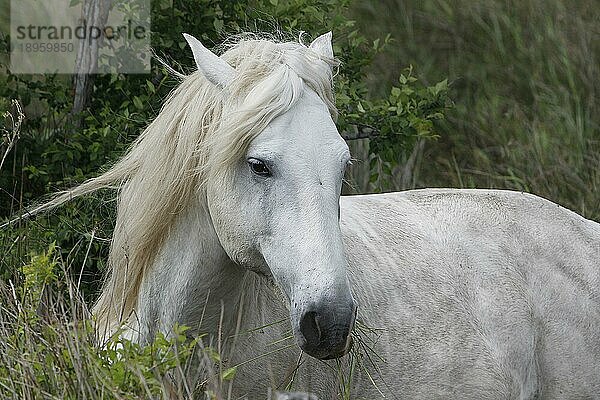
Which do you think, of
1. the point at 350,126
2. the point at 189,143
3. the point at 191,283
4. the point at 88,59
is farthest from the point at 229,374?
the point at 88,59

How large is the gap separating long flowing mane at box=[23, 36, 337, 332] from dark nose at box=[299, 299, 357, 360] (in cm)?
48

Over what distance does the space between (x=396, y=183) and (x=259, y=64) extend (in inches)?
132

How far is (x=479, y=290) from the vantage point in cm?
332

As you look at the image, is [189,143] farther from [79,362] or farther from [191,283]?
[79,362]

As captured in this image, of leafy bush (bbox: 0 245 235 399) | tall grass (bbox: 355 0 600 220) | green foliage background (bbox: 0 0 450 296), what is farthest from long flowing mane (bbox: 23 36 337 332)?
tall grass (bbox: 355 0 600 220)

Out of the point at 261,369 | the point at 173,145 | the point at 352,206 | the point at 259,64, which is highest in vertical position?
the point at 259,64

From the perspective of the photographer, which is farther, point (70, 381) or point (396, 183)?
point (396, 183)

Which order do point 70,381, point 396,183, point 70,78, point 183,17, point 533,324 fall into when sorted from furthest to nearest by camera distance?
point 396,183 < point 70,78 < point 183,17 < point 533,324 < point 70,381

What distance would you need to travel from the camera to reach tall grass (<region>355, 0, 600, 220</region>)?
597cm

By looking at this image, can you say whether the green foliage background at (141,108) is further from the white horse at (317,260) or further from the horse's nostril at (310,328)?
the horse's nostril at (310,328)

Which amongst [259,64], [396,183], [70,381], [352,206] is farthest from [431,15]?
[70,381]

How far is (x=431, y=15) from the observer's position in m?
7.30

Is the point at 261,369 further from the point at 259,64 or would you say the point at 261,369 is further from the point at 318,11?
the point at 318,11

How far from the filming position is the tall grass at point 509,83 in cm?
597
